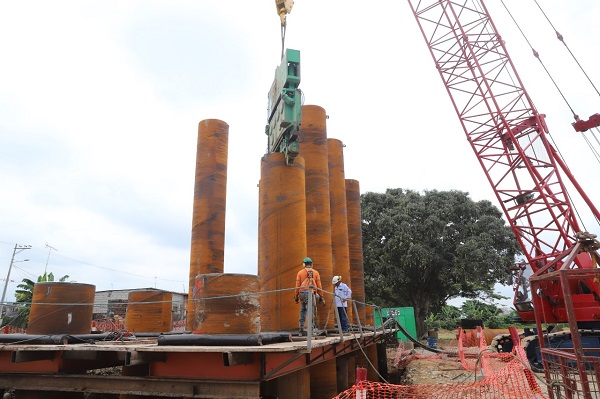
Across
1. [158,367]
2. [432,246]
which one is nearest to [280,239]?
[158,367]

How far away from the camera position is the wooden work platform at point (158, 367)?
5.37 m

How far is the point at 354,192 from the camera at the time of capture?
1903 centimetres

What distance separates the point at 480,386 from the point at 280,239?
16.9 feet

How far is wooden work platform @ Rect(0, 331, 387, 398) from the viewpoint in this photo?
17.6ft

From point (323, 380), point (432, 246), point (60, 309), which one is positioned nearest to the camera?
point (60, 309)

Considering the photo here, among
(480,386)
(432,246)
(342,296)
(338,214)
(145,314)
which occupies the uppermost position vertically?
(432,246)

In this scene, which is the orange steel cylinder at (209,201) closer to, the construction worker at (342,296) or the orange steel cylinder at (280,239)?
the orange steel cylinder at (280,239)

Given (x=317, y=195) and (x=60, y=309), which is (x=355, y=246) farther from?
(x=60, y=309)

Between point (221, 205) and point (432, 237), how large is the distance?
61.2 ft

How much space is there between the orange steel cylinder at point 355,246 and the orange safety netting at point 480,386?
9.64ft

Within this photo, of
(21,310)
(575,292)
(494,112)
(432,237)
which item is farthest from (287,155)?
(21,310)

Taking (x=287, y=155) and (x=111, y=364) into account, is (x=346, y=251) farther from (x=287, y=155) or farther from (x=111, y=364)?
(x=111, y=364)

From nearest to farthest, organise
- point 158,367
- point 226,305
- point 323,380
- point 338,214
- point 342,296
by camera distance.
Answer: point 158,367, point 226,305, point 323,380, point 342,296, point 338,214

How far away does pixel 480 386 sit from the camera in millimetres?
8125
